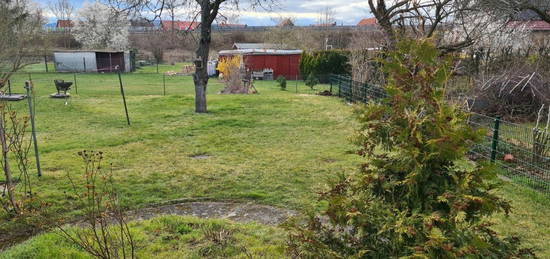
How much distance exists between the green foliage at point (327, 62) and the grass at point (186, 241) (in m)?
20.2

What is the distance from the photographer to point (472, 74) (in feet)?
41.8

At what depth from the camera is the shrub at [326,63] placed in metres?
23.9

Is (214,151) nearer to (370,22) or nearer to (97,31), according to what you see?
(370,22)

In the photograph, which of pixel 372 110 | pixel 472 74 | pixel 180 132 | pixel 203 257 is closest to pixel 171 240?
pixel 203 257

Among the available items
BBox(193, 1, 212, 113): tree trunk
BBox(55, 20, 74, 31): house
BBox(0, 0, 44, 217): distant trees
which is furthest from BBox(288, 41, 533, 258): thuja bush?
BBox(55, 20, 74, 31): house

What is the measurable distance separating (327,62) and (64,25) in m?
39.9

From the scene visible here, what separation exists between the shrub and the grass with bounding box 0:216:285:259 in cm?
2021

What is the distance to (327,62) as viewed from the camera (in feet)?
79.5

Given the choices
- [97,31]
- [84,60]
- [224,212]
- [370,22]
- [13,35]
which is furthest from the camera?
[370,22]

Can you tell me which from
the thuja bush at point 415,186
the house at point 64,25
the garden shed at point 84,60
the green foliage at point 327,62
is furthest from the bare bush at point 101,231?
the house at point 64,25

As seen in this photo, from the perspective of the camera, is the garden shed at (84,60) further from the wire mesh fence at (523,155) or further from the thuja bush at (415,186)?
the thuja bush at (415,186)

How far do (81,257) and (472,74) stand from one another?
41.4ft

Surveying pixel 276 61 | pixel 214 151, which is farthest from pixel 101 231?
pixel 276 61

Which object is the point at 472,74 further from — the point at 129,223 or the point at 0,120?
the point at 0,120
